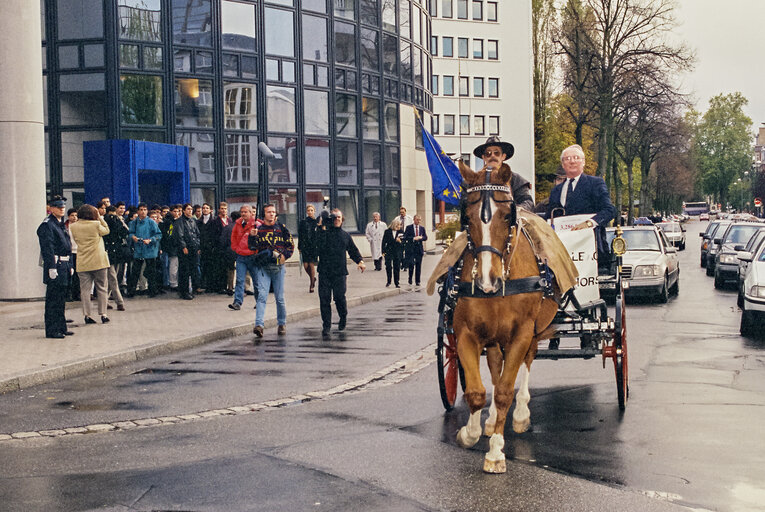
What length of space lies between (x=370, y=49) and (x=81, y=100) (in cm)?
1191

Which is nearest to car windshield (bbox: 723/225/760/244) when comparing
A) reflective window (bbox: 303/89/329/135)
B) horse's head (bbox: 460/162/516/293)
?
reflective window (bbox: 303/89/329/135)

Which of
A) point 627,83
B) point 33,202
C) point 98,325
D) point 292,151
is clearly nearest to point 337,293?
point 98,325

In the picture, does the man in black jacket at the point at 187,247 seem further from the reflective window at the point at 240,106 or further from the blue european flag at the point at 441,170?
the reflective window at the point at 240,106

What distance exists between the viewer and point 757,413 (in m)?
7.93

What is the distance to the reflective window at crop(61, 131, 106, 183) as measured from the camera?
95.5 feet

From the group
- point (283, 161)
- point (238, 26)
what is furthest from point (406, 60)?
point (238, 26)

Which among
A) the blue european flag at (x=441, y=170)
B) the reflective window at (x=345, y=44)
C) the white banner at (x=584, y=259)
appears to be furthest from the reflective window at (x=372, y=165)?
the white banner at (x=584, y=259)

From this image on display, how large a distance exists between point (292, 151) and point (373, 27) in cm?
674

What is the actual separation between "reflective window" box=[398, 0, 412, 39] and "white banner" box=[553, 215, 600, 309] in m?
31.7

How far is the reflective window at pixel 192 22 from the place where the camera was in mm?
30203

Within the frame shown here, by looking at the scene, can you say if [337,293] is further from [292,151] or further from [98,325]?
[292,151]

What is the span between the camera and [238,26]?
104 feet

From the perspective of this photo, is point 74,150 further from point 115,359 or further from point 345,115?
point 115,359

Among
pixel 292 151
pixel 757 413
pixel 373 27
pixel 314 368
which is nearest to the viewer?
pixel 757 413
